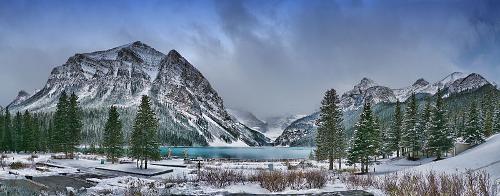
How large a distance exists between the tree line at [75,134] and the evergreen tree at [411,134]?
4217 centimetres

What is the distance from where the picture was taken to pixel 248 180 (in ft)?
93.4

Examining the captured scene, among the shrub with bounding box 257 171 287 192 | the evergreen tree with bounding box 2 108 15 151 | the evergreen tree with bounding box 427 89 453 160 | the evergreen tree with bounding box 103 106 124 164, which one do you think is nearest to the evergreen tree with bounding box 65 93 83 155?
the evergreen tree with bounding box 103 106 124 164

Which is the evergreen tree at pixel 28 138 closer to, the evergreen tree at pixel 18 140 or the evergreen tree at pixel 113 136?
the evergreen tree at pixel 18 140

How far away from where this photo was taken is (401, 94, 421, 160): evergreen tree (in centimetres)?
6706

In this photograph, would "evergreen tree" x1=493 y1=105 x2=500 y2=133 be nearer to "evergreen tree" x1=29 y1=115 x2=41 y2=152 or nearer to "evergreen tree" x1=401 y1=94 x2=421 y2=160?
"evergreen tree" x1=401 y1=94 x2=421 y2=160

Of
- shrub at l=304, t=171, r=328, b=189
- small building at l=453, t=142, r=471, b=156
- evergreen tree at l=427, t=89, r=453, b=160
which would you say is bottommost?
shrub at l=304, t=171, r=328, b=189

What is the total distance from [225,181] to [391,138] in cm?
6295

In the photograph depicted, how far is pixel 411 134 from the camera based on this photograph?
6875cm

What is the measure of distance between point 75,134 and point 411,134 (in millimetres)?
55837

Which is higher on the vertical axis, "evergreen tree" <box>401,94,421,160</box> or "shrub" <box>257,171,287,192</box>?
"evergreen tree" <box>401,94,421,160</box>

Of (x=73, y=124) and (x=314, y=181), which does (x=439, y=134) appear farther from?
(x=73, y=124)

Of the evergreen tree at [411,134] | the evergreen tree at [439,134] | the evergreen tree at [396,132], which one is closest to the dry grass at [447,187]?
the evergreen tree at [439,134]

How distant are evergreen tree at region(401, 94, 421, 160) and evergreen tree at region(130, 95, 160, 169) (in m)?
42.2

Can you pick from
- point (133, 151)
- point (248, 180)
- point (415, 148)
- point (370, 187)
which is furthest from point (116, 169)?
point (415, 148)
